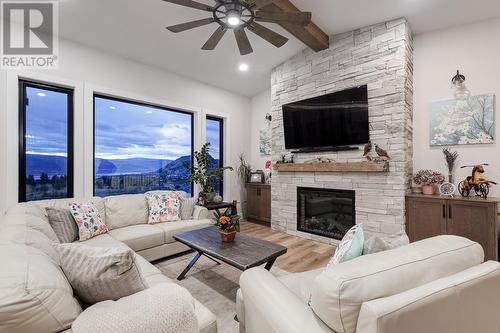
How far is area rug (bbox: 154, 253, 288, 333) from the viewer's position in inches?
80.5

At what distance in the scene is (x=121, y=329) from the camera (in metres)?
0.89

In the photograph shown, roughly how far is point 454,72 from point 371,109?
1.09m

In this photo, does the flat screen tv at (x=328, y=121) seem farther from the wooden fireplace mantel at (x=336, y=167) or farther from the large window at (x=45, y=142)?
the large window at (x=45, y=142)

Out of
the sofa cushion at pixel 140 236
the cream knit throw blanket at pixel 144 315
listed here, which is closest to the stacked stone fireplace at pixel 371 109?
the sofa cushion at pixel 140 236

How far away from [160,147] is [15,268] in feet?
12.2

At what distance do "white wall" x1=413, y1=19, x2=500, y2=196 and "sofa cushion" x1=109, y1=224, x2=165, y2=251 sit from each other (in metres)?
3.60

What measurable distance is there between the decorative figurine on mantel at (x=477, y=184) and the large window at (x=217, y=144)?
403cm

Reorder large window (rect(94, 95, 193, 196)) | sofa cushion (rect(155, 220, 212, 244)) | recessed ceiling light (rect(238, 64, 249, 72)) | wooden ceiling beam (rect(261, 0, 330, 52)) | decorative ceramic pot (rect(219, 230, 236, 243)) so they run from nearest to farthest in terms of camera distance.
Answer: decorative ceramic pot (rect(219, 230, 236, 243)) → wooden ceiling beam (rect(261, 0, 330, 52)) → sofa cushion (rect(155, 220, 212, 244)) → large window (rect(94, 95, 193, 196)) → recessed ceiling light (rect(238, 64, 249, 72))

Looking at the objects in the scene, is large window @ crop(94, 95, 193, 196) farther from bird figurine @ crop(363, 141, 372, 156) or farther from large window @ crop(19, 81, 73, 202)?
bird figurine @ crop(363, 141, 372, 156)

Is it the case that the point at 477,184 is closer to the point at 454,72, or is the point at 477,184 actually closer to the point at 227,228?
the point at 454,72

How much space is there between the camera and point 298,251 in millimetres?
3510

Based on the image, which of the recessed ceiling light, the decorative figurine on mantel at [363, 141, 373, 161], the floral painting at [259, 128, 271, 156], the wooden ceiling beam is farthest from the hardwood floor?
the recessed ceiling light

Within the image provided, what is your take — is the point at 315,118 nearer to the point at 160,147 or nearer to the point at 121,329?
the point at 160,147

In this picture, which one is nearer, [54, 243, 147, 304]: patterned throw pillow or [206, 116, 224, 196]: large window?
[54, 243, 147, 304]: patterned throw pillow
